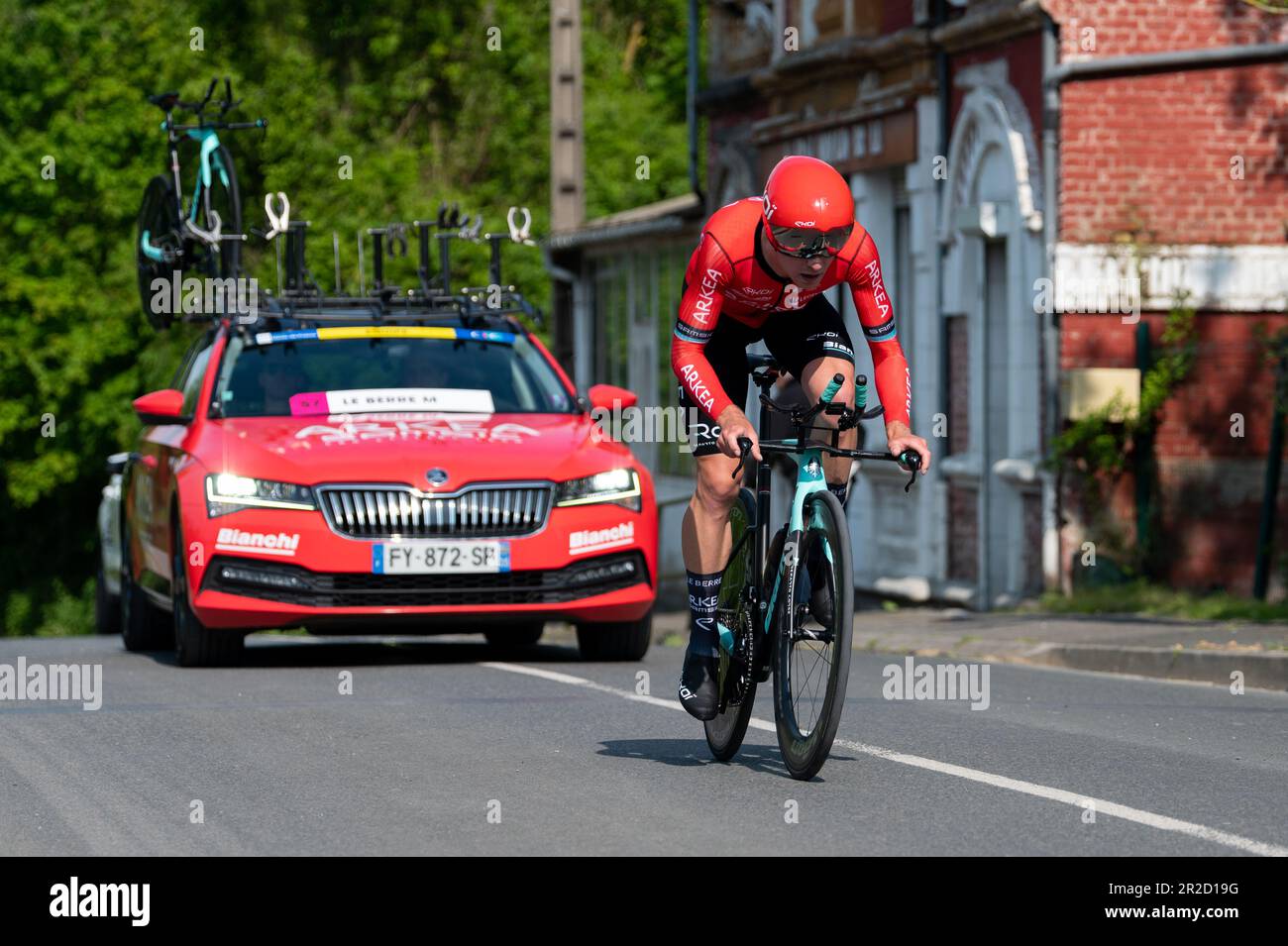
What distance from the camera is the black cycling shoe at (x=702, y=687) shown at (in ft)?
28.3

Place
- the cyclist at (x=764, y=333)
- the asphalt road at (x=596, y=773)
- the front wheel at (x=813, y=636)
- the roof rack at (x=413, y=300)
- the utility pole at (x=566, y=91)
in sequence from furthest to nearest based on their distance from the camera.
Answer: the utility pole at (x=566, y=91)
the roof rack at (x=413, y=300)
the cyclist at (x=764, y=333)
the front wheel at (x=813, y=636)
the asphalt road at (x=596, y=773)

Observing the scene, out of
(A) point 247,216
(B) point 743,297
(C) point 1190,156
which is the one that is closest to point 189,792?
(B) point 743,297

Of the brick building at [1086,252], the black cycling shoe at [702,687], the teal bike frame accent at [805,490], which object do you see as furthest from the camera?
the brick building at [1086,252]

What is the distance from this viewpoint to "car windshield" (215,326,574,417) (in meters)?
13.7

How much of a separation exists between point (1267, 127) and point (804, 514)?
44.2 feet

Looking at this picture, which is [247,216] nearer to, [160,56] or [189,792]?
[160,56]

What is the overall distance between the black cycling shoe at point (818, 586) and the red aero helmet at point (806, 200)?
979mm

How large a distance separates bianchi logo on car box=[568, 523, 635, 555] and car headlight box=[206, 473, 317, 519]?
1.28 metres

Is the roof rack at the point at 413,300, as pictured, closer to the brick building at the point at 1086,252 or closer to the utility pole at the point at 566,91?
the brick building at the point at 1086,252

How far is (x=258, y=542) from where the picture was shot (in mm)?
12711

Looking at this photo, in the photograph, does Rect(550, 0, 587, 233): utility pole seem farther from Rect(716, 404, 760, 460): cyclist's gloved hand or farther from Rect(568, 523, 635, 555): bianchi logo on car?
Rect(716, 404, 760, 460): cyclist's gloved hand

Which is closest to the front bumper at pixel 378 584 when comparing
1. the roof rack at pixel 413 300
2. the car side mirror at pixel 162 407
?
the car side mirror at pixel 162 407
